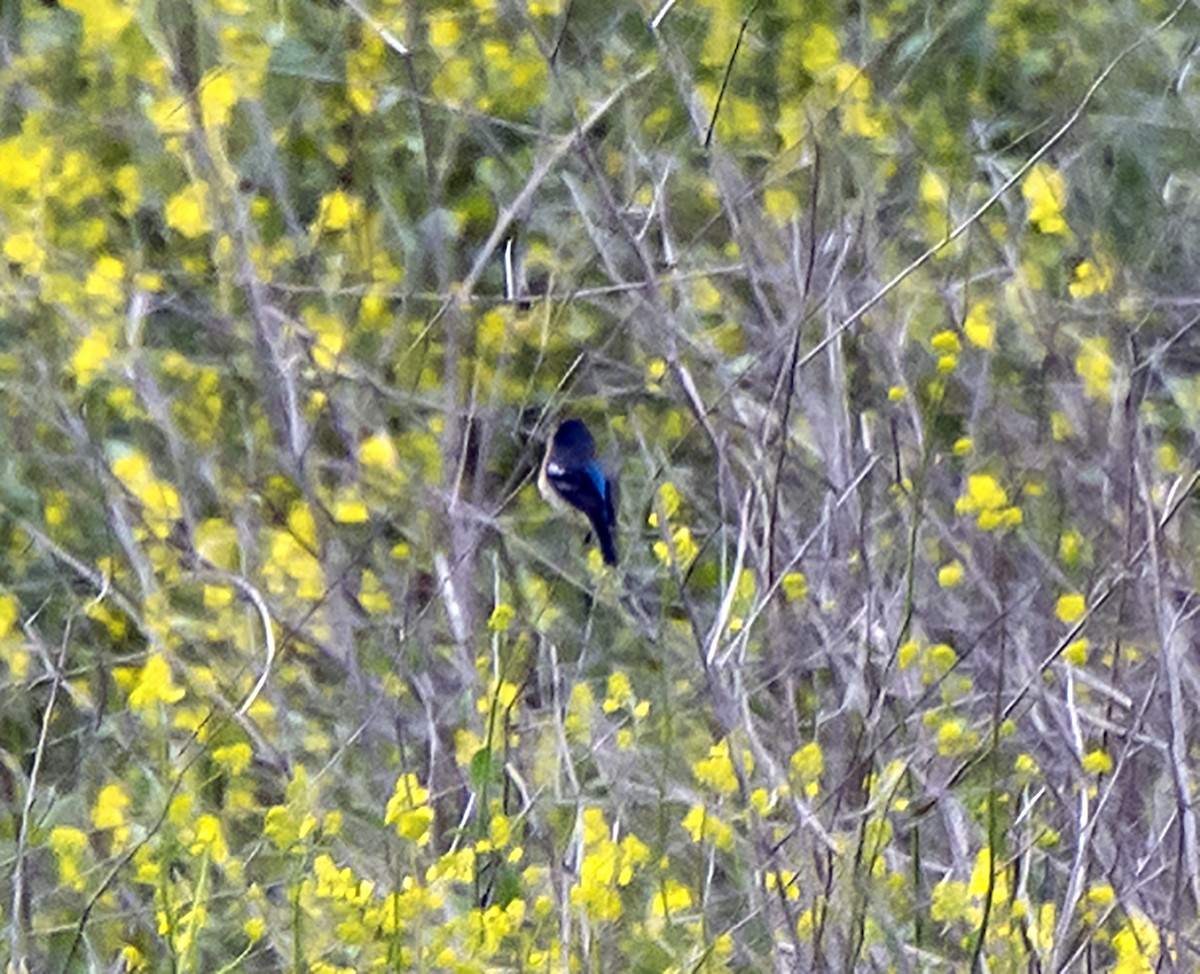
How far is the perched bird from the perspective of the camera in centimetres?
290

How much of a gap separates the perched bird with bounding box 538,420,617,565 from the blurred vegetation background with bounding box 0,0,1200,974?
0.10m

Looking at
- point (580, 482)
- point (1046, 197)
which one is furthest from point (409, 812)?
point (580, 482)

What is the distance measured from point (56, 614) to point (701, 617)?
1070mm

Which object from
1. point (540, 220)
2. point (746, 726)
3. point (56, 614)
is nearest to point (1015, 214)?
point (540, 220)

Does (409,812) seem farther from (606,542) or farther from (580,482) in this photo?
(580,482)

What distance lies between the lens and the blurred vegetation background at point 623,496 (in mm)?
1810

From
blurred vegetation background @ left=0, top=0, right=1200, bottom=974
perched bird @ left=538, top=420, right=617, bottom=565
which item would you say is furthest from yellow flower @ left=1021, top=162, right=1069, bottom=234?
perched bird @ left=538, top=420, right=617, bottom=565

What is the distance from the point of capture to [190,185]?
3.24 meters

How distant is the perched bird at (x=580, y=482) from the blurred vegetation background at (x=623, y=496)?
98 mm

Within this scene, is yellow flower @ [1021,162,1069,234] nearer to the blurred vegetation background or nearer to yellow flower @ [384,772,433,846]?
the blurred vegetation background

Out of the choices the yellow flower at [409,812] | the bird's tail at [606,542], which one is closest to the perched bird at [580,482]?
the bird's tail at [606,542]

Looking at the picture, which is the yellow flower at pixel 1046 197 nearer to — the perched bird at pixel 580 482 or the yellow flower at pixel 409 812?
the perched bird at pixel 580 482

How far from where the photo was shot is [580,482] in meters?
2.98

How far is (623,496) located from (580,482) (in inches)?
7.3
